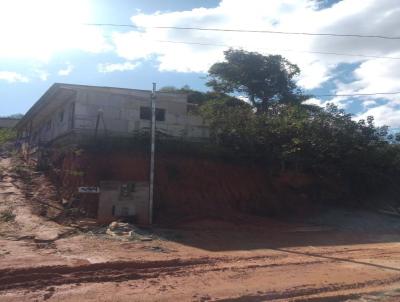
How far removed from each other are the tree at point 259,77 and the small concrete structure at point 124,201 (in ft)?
77.3

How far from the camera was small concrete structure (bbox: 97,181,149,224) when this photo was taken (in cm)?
1502

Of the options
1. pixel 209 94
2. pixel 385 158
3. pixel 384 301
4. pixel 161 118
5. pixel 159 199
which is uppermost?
pixel 209 94

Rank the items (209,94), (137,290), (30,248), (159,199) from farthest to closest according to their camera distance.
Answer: (209,94)
(159,199)
(30,248)
(137,290)

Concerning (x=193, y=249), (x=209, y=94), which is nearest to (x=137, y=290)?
(x=193, y=249)

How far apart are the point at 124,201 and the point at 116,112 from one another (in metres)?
6.54

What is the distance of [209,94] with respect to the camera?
3734cm

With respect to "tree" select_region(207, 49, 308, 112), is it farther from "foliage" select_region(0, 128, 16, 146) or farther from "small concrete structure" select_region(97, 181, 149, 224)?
"small concrete structure" select_region(97, 181, 149, 224)

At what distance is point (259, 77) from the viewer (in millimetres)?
38156

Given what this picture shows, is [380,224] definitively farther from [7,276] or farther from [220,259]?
[7,276]

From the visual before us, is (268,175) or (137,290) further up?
(268,175)

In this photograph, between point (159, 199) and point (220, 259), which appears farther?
point (159, 199)

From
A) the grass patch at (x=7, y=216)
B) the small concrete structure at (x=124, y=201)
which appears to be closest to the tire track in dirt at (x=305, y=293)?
the small concrete structure at (x=124, y=201)

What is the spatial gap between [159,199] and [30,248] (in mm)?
6875

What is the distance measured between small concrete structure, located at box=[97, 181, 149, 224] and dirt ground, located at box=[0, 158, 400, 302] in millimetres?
860
